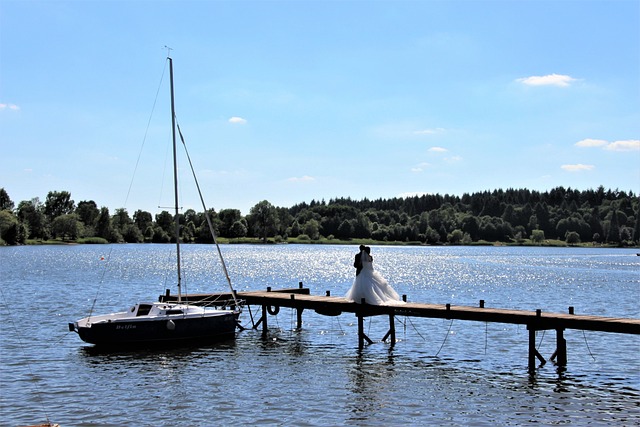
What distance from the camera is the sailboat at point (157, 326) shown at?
31734 mm

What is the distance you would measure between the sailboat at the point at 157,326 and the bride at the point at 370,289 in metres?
6.65

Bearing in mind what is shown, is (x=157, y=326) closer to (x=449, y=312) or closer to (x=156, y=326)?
(x=156, y=326)

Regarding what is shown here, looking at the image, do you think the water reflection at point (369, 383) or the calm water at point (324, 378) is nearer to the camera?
the calm water at point (324, 378)

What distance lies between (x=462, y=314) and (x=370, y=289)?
5.11 meters

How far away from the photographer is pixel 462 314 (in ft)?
97.3

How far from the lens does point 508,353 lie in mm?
32625

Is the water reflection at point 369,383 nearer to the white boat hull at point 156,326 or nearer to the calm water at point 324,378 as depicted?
the calm water at point 324,378

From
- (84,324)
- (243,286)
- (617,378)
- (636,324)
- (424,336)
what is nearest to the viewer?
(636,324)

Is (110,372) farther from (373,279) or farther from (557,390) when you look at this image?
(557,390)

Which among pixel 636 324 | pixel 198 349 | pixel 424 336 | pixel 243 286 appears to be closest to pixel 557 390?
pixel 636 324

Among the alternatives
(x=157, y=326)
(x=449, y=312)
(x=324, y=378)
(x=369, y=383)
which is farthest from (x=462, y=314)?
(x=157, y=326)

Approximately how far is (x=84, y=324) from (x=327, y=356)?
11.3m

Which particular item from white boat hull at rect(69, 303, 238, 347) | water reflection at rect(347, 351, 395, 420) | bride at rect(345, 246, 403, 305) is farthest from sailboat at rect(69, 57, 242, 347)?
water reflection at rect(347, 351, 395, 420)

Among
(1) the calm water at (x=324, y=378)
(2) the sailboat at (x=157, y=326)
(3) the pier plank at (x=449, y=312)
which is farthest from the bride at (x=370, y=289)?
(2) the sailboat at (x=157, y=326)
